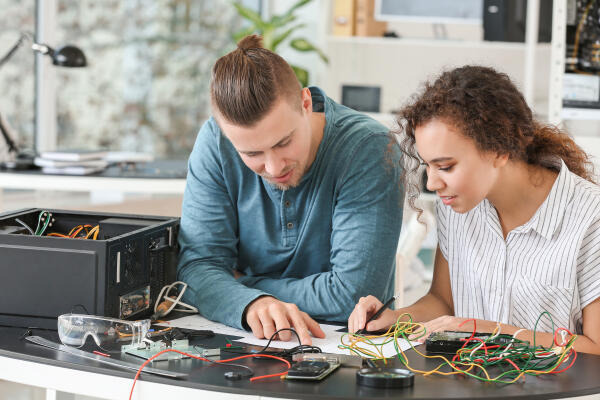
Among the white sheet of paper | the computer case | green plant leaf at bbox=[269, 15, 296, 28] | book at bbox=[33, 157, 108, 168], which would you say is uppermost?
green plant leaf at bbox=[269, 15, 296, 28]

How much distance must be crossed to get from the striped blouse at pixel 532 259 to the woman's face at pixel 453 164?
0.54 ft

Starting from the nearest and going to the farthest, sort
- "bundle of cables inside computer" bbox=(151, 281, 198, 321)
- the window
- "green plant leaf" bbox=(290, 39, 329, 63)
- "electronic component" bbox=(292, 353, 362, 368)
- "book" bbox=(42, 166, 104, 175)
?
1. "electronic component" bbox=(292, 353, 362, 368)
2. "bundle of cables inside computer" bbox=(151, 281, 198, 321)
3. "book" bbox=(42, 166, 104, 175)
4. the window
5. "green plant leaf" bbox=(290, 39, 329, 63)

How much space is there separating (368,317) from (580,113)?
2.17m

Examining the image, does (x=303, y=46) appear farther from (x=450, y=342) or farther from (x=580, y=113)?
(x=450, y=342)

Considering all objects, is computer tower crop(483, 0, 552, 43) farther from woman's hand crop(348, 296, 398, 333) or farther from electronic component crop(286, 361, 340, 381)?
electronic component crop(286, 361, 340, 381)

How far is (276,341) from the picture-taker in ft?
4.87

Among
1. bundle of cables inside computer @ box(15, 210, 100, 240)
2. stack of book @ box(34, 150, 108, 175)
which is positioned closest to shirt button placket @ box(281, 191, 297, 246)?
bundle of cables inside computer @ box(15, 210, 100, 240)

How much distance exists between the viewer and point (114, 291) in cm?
150

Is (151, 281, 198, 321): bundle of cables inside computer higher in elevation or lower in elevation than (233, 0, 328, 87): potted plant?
lower

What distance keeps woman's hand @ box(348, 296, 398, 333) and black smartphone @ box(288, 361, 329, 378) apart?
0.27 m

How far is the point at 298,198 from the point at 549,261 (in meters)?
0.55

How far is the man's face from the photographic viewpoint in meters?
1.58

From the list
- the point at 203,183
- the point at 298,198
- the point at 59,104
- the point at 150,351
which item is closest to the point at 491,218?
the point at 298,198

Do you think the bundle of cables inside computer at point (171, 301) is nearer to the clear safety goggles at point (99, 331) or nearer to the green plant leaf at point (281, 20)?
the clear safety goggles at point (99, 331)
